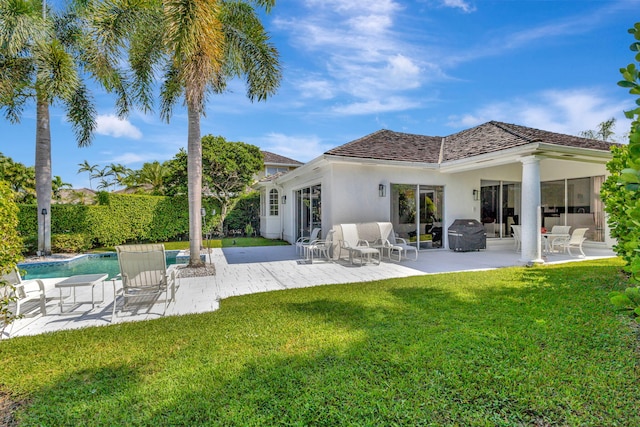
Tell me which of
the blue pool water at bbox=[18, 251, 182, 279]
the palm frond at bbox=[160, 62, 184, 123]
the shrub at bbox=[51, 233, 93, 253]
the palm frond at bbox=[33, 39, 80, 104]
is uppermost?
the palm frond at bbox=[33, 39, 80, 104]

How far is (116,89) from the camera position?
1173 cm

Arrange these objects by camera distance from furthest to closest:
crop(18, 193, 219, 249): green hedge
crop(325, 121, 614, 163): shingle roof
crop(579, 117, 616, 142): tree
Answer: 1. crop(579, 117, 616, 142): tree
2. crop(18, 193, 219, 249): green hedge
3. crop(325, 121, 614, 163): shingle roof

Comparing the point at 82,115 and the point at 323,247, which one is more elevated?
the point at 82,115

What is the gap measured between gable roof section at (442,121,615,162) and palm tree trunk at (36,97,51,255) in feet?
58.8

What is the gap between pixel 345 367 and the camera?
3570mm

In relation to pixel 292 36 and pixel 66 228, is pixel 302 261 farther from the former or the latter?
pixel 66 228

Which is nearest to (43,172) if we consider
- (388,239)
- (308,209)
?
(308,209)

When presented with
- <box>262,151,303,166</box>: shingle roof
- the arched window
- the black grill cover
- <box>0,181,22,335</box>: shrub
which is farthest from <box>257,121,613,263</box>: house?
<box>262,151,303,166</box>: shingle roof

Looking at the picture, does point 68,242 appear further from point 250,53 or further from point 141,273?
point 250,53

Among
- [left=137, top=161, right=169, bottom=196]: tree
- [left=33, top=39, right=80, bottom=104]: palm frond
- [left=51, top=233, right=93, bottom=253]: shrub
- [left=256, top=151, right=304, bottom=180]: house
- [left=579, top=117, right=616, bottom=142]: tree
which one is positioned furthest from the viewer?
[left=579, top=117, right=616, bottom=142]: tree

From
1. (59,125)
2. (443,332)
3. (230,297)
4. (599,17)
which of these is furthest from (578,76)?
(59,125)

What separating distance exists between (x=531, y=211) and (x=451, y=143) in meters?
6.20

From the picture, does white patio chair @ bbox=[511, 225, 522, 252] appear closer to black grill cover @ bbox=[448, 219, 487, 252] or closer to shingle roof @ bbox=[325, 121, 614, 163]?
black grill cover @ bbox=[448, 219, 487, 252]

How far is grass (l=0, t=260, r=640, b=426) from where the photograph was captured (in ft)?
9.29
